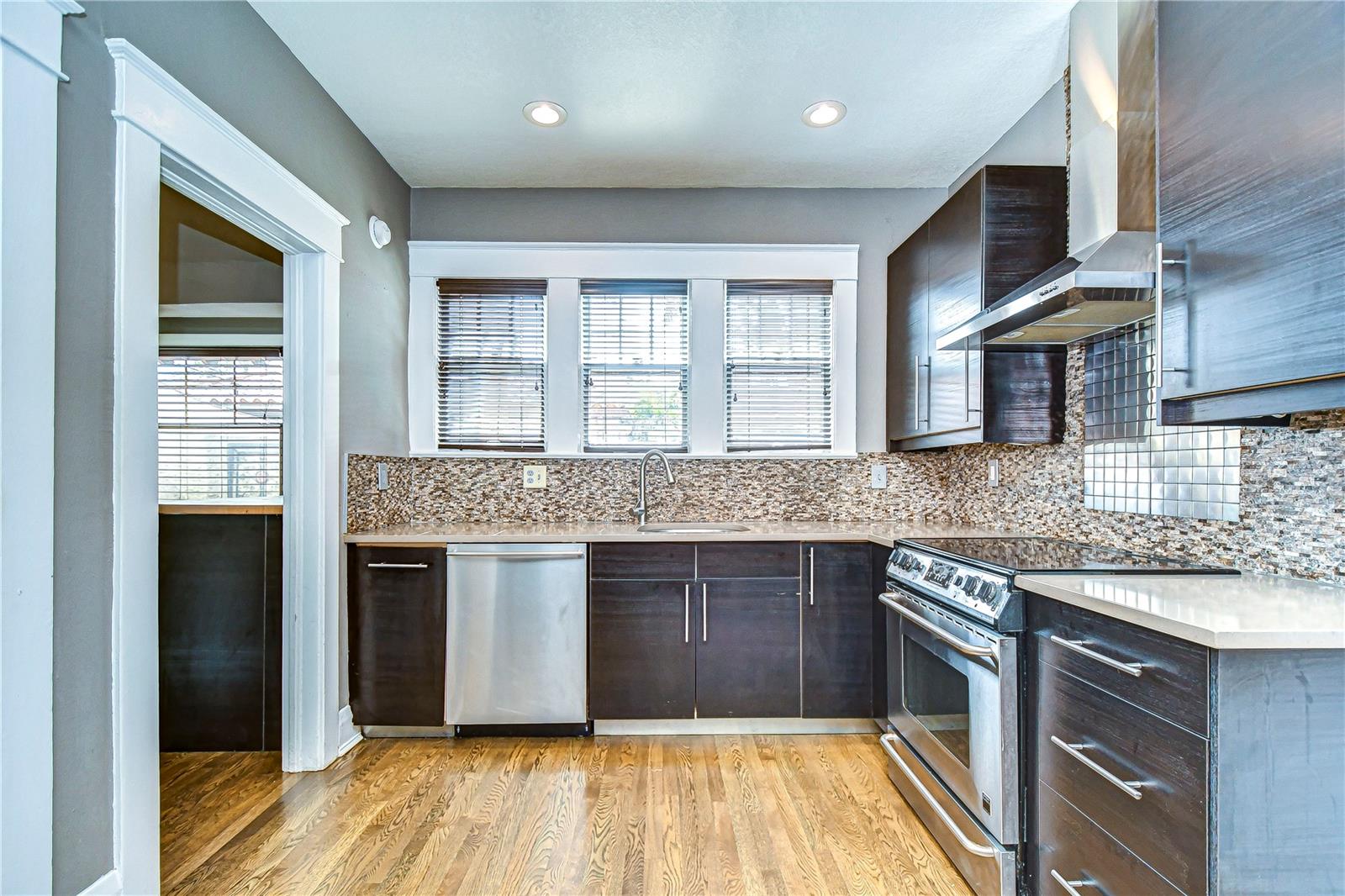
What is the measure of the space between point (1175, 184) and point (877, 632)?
74.2 inches

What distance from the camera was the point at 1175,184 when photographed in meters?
1.45

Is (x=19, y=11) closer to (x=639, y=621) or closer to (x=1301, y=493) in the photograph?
(x=639, y=621)

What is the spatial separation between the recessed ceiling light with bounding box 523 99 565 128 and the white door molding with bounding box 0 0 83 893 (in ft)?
4.75

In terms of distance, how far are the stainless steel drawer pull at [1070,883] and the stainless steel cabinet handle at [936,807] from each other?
16 cm

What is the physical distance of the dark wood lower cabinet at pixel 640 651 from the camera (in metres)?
2.67

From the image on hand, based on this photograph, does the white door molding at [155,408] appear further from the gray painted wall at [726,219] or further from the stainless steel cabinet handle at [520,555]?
the gray painted wall at [726,219]

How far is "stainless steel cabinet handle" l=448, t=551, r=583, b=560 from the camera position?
264 cm

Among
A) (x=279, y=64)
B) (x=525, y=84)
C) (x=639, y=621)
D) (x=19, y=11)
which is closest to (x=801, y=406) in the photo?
(x=639, y=621)

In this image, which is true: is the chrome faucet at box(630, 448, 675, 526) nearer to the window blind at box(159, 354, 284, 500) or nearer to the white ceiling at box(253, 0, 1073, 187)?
the white ceiling at box(253, 0, 1073, 187)

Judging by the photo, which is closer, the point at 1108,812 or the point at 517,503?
the point at 1108,812

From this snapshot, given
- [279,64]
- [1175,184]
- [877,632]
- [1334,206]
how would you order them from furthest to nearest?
[877,632]
[279,64]
[1175,184]
[1334,206]

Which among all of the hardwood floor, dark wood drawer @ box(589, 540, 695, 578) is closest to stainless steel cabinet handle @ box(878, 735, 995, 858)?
the hardwood floor

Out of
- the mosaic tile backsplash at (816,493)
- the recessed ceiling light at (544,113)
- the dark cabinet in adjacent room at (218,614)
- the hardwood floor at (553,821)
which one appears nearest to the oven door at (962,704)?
the hardwood floor at (553,821)

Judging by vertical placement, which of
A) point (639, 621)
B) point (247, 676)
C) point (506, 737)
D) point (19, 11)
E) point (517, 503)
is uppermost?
point (19, 11)
